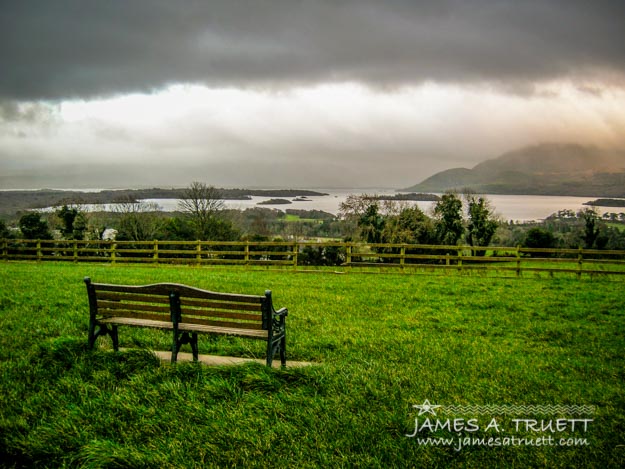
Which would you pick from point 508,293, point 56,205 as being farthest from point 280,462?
point 56,205

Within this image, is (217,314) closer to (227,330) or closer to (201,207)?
(227,330)

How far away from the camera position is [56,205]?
4038 centimetres

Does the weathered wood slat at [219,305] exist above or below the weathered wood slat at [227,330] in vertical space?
above

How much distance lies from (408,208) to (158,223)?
24389 millimetres

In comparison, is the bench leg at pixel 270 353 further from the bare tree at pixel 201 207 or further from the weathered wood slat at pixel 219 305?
the bare tree at pixel 201 207

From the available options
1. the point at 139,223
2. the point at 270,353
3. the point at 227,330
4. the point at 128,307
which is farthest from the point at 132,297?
the point at 139,223

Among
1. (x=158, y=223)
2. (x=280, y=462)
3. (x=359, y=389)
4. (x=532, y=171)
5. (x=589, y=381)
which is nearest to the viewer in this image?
(x=280, y=462)

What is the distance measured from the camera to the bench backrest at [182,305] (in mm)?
4676

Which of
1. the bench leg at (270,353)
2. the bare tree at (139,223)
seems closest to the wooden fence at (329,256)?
the bare tree at (139,223)

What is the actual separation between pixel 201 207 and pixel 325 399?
3613 centimetres

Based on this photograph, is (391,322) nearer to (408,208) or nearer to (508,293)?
(508,293)

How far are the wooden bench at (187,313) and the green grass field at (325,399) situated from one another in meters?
0.38

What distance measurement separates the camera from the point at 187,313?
4.92 metres

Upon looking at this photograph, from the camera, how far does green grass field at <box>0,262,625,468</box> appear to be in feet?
10.5
